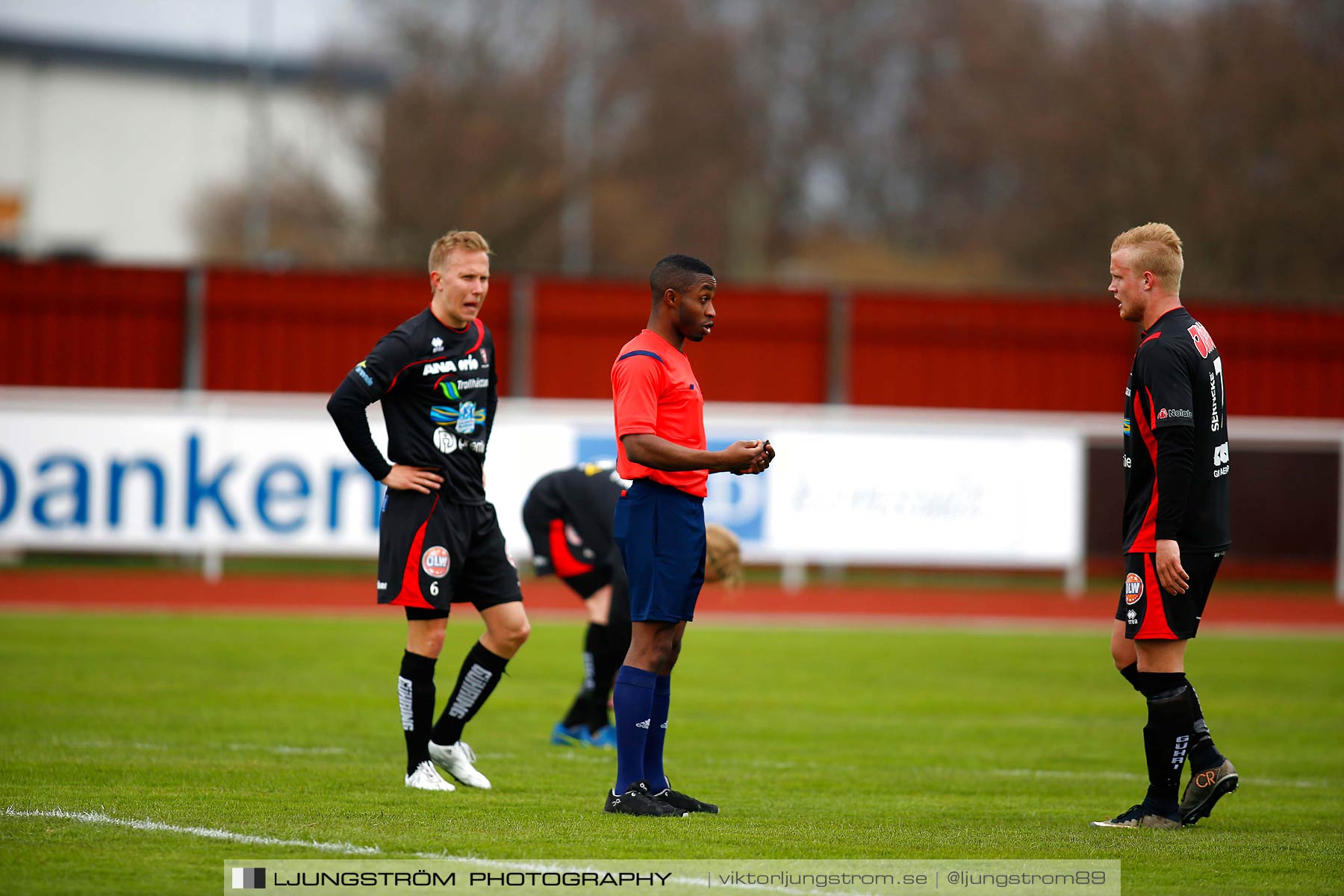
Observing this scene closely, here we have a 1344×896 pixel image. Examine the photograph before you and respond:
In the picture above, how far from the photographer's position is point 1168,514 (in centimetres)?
602

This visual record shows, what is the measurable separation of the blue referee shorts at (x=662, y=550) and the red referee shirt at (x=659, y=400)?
0.07 metres

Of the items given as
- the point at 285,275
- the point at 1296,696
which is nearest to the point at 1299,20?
the point at 285,275

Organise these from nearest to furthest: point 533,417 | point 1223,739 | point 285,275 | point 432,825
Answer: point 432,825 → point 1223,739 → point 533,417 → point 285,275

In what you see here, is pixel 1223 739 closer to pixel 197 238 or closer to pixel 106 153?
pixel 197 238

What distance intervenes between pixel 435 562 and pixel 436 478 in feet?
→ 1.20

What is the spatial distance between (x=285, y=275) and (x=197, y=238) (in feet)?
98.8

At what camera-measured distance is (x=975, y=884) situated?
17.0ft

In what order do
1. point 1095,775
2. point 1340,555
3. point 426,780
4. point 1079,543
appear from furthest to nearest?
point 1340,555
point 1079,543
point 1095,775
point 426,780

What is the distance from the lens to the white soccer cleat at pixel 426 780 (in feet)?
22.3

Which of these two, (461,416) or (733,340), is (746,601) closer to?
(733,340)

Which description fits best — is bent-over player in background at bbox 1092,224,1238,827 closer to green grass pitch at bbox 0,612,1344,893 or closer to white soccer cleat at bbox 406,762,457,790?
green grass pitch at bbox 0,612,1344,893

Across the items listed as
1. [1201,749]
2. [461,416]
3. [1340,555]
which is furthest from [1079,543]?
[461,416]

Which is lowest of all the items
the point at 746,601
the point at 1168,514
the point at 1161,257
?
the point at 746,601

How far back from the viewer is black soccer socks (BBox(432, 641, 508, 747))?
7070 mm
